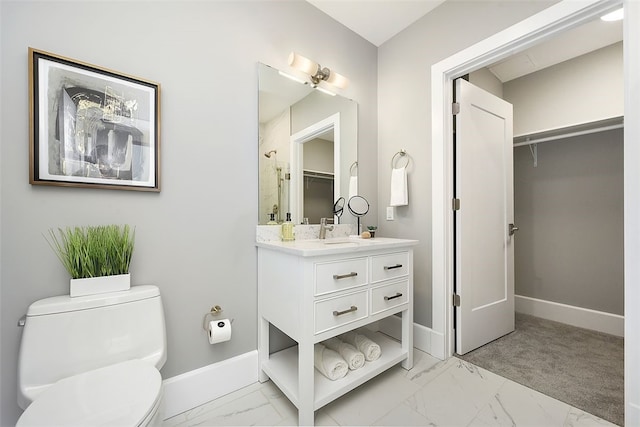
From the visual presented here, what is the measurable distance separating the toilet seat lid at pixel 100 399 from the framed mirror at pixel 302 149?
935 mm

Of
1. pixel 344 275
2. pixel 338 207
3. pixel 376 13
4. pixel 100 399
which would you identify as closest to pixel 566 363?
pixel 344 275

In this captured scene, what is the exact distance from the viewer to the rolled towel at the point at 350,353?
5.02 feet

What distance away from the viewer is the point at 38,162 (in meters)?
1.04

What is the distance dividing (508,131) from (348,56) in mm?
1533

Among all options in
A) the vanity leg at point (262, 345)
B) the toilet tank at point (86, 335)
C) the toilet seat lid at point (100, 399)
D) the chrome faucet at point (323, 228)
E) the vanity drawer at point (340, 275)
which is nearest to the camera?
the toilet seat lid at point (100, 399)

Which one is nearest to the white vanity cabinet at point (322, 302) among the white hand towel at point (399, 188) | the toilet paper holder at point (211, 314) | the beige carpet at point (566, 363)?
the toilet paper holder at point (211, 314)

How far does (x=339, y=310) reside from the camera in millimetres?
1371

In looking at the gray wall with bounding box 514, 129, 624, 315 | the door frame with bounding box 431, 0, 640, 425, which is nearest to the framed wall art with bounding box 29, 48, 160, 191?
the door frame with bounding box 431, 0, 640, 425

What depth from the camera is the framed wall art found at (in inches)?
41.3

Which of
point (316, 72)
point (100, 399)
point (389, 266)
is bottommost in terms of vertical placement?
point (100, 399)

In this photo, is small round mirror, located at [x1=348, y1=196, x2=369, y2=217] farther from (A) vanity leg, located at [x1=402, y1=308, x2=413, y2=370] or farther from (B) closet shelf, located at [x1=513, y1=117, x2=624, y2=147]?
(B) closet shelf, located at [x1=513, y1=117, x2=624, y2=147]

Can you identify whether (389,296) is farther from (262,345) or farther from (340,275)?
(262,345)

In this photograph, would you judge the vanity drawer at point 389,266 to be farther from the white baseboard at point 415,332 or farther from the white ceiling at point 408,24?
the white ceiling at point 408,24

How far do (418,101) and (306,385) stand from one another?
2063 mm
